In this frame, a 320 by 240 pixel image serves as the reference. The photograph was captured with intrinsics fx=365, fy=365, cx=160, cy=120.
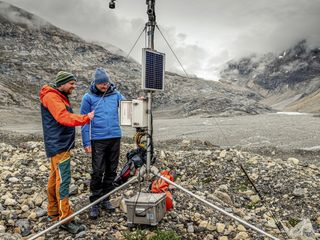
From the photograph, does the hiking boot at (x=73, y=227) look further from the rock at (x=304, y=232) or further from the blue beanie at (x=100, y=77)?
the rock at (x=304, y=232)

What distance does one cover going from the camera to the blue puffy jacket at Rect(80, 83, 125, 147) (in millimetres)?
5910

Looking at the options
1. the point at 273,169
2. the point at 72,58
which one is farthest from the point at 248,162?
the point at 72,58

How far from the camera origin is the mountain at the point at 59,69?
9831 cm

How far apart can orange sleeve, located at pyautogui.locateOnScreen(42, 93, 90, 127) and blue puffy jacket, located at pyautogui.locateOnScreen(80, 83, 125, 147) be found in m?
0.55

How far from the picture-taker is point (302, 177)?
31.2 ft

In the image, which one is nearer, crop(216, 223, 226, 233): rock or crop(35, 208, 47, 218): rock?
crop(216, 223, 226, 233): rock

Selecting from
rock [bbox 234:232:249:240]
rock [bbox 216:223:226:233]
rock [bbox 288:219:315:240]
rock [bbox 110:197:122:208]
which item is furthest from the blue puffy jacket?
rock [bbox 288:219:315:240]

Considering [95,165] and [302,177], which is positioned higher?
[95,165]

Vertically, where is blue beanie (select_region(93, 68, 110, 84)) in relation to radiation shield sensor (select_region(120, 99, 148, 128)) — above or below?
above

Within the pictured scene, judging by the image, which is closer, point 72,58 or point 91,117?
point 91,117

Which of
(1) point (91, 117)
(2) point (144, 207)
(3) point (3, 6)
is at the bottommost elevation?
(2) point (144, 207)

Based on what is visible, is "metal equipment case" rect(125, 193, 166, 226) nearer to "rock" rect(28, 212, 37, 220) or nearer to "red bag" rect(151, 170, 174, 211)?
"red bag" rect(151, 170, 174, 211)

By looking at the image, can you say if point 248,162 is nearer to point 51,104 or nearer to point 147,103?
point 147,103

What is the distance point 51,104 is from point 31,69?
116 m
